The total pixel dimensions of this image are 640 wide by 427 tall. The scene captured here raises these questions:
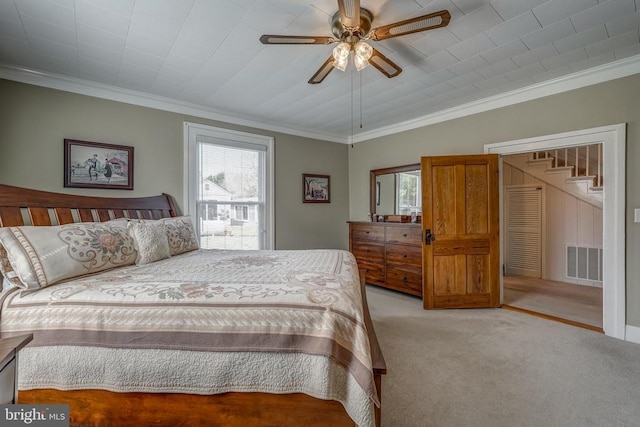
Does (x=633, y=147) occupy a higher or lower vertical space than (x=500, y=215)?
higher

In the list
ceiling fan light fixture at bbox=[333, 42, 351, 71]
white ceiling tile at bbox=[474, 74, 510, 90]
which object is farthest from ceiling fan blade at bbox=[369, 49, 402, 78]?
white ceiling tile at bbox=[474, 74, 510, 90]

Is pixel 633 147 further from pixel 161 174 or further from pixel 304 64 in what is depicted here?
pixel 161 174

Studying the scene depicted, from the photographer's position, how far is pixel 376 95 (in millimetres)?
3309

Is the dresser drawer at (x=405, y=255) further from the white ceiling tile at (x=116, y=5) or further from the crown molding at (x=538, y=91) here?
the white ceiling tile at (x=116, y=5)

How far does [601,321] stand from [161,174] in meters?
5.30

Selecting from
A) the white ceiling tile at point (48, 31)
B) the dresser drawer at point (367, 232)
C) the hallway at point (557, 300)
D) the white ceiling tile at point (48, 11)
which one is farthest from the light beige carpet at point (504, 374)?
the white ceiling tile at point (48, 31)

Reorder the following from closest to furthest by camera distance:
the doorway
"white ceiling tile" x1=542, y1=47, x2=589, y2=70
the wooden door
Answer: "white ceiling tile" x1=542, y1=47, x2=589, y2=70
the wooden door
the doorway

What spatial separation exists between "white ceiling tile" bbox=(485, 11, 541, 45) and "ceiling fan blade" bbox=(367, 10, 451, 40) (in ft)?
2.76

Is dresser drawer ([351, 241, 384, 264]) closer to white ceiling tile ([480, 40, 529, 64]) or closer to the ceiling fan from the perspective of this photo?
white ceiling tile ([480, 40, 529, 64])

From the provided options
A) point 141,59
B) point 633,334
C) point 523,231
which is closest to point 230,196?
point 141,59

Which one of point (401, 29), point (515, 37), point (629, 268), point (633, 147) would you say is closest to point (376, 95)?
point (515, 37)

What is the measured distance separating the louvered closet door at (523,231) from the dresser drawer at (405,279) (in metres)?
2.66

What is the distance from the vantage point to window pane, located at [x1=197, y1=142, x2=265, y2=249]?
3760 millimetres

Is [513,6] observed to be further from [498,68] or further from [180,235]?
[180,235]
